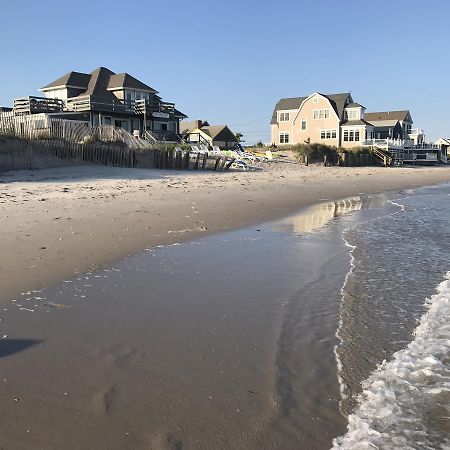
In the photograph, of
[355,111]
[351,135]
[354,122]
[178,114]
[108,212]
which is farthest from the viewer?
[355,111]

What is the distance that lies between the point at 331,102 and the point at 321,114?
196cm

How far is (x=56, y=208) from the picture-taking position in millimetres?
12422

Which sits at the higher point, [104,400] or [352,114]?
[352,114]

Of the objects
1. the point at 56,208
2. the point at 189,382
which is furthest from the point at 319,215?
the point at 189,382

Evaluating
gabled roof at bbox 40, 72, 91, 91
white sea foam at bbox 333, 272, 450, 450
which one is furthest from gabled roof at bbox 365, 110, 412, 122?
white sea foam at bbox 333, 272, 450, 450

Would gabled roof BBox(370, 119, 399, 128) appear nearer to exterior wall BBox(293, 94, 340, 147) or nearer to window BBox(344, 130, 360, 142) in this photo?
window BBox(344, 130, 360, 142)

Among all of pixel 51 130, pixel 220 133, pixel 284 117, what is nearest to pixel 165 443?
pixel 51 130

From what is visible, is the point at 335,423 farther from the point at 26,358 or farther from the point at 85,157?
the point at 85,157

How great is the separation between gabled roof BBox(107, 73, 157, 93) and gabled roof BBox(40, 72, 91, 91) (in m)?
2.39

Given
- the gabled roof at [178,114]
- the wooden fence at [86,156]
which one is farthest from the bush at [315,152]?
the wooden fence at [86,156]

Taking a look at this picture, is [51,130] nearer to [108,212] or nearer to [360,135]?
[108,212]

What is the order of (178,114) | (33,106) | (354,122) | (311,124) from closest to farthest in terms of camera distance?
(33,106), (178,114), (354,122), (311,124)

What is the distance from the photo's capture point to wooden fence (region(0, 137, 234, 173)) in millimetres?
20044

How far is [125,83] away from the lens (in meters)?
44.6
